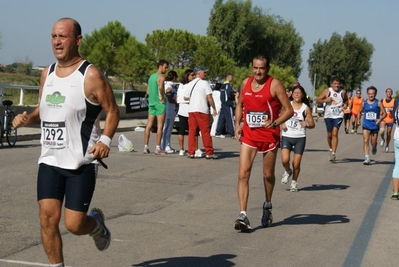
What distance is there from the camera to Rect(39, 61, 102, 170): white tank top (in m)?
5.80

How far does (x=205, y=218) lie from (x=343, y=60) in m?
106

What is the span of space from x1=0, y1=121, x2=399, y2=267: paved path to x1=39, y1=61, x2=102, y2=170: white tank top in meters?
1.38

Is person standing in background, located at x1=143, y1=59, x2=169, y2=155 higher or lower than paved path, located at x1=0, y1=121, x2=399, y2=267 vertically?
higher

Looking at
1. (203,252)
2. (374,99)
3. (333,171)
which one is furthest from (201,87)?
(203,252)

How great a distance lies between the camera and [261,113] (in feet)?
29.8

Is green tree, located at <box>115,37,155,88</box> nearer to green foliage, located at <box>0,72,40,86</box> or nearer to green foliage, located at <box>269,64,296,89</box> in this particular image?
green foliage, located at <box>0,72,40,86</box>

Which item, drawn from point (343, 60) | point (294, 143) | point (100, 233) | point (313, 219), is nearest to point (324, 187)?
point (294, 143)

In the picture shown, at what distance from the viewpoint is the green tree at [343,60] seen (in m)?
113

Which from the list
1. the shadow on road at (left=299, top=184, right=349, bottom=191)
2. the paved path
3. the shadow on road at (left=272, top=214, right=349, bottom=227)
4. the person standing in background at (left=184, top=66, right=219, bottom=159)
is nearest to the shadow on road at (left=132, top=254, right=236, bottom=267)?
the paved path

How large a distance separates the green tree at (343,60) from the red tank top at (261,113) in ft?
343

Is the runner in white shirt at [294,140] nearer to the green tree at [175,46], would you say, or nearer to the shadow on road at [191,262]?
the shadow on road at [191,262]

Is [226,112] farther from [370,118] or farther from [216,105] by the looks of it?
[370,118]

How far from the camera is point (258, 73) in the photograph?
902 centimetres

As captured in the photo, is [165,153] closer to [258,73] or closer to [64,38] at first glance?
[258,73]
